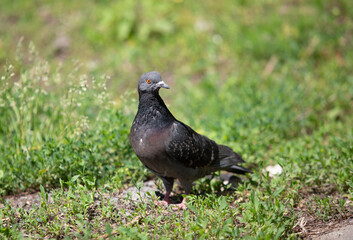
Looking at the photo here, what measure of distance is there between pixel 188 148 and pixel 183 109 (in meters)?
3.31

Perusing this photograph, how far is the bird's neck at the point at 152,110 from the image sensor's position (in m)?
4.05

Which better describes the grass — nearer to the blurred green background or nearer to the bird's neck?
the blurred green background

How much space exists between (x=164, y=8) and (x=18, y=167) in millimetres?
6178

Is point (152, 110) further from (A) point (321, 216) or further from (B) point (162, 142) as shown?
(A) point (321, 216)

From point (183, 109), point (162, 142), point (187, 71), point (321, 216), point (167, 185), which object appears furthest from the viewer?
point (187, 71)

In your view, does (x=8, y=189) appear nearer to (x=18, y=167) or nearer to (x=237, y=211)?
(x=18, y=167)

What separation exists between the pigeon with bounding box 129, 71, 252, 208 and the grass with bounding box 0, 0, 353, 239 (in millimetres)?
369

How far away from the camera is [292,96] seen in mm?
6824

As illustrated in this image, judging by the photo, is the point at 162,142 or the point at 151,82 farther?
the point at 151,82

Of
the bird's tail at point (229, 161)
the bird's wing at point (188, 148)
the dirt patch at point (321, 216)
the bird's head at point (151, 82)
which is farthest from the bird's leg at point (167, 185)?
the dirt patch at point (321, 216)

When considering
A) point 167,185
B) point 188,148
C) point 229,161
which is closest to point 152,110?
point 188,148

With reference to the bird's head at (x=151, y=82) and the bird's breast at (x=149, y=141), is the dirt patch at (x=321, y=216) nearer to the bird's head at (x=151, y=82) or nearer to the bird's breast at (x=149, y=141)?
the bird's breast at (x=149, y=141)

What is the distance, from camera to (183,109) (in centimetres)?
741

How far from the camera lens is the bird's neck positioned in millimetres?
4047
